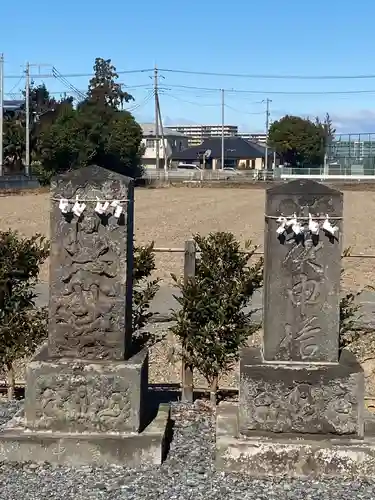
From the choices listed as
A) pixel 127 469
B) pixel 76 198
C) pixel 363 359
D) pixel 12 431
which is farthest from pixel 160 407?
pixel 363 359

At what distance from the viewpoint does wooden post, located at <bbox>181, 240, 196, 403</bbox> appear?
251 inches

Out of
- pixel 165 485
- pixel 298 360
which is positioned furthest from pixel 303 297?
pixel 165 485

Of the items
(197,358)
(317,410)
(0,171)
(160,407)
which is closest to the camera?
(317,410)

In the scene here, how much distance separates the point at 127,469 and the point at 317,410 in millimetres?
1344

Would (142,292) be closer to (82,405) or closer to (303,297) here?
(82,405)

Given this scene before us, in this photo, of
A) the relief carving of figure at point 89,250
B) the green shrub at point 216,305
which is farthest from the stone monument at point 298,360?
the green shrub at point 216,305

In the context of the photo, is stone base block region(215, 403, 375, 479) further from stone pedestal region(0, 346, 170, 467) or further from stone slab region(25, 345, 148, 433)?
stone slab region(25, 345, 148, 433)

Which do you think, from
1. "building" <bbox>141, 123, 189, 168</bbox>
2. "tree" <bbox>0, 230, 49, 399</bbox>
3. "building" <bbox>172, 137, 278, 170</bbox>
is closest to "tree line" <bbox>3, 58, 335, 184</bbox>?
"building" <bbox>172, 137, 278, 170</bbox>

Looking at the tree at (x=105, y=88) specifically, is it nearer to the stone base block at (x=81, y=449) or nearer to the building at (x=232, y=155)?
the building at (x=232, y=155)

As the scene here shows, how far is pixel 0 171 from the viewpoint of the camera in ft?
162

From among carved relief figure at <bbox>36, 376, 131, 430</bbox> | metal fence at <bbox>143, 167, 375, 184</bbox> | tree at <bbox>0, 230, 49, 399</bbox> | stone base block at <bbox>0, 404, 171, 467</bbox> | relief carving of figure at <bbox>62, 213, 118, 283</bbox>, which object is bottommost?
stone base block at <bbox>0, 404, 171, 467</bbox>

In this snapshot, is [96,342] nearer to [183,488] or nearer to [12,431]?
[12,431]

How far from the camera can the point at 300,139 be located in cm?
8100

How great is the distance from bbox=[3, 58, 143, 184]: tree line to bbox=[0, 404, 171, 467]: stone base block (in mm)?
42239
